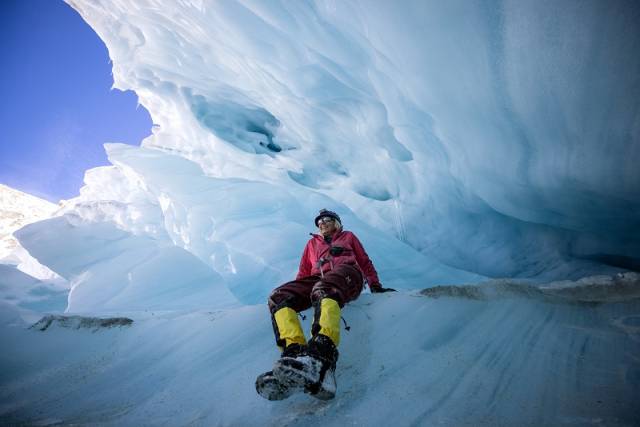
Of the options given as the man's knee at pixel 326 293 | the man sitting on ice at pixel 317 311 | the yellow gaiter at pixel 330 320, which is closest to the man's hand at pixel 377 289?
the man sitting on ice at pixel 317 311

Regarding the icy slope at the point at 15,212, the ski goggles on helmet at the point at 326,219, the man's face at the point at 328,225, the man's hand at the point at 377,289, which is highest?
the icy slope at the point at 15,212

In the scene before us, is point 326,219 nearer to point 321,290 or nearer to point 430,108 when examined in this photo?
point 321,290

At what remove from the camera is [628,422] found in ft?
3.82

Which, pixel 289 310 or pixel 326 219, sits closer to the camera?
pixel 289 310

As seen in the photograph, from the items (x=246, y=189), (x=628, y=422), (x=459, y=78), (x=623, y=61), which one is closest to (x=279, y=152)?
(x=246, y=189)

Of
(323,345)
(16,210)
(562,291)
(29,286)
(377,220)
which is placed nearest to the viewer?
(323,345)

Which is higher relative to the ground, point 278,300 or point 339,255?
point 339,255

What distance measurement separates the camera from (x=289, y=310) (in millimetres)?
1804

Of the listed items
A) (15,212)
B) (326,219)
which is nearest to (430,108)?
(326,219)

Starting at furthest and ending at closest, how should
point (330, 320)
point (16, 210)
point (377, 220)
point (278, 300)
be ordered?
point (16, 210) < point (377, 220) < point (278, 300) < point (330, 320)

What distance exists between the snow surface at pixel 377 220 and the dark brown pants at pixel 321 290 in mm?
292

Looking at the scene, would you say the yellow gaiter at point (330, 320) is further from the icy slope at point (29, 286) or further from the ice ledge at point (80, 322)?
the icy slope at point (29, 286)

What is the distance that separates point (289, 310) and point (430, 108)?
2502 millimetres

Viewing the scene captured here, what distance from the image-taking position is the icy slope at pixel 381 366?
1388 millimetres
